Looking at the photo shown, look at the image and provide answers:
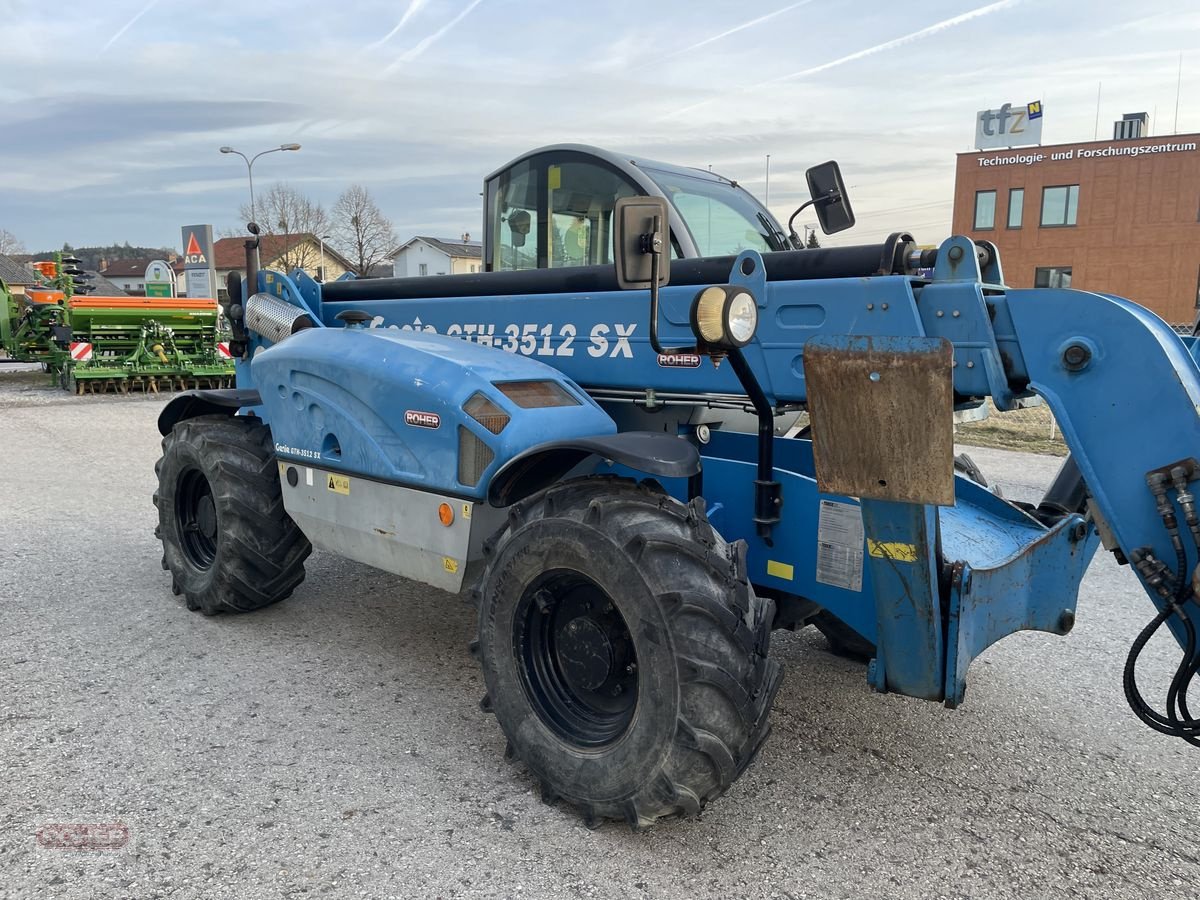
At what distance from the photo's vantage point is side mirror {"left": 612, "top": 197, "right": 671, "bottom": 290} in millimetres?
2785

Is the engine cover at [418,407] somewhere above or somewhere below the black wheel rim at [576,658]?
above

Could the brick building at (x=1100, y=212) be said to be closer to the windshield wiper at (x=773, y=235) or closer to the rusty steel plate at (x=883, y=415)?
the windshield wiper at (x=773, y=235)

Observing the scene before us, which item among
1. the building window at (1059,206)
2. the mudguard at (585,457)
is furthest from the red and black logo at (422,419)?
the building window at (1059,206)

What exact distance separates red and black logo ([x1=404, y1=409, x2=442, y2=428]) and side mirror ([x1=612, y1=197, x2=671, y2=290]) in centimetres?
108

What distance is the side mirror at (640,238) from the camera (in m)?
2.79

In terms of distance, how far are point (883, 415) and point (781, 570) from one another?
89cm

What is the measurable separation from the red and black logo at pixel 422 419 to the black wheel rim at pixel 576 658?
2.59 feet

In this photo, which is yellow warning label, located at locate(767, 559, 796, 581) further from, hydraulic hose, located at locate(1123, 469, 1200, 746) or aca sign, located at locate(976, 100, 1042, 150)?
aca sign, located at locate(976, 100, 1042, 150)

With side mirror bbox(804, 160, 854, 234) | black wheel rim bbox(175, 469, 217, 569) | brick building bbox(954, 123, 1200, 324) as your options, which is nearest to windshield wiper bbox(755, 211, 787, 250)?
side mirror bbox(804, 160, 854, 234)

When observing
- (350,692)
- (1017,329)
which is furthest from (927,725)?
(350,692)

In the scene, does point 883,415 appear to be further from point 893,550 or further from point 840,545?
point 840,545

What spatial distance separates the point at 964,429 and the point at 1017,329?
36.2 ft

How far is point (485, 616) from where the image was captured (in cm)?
333

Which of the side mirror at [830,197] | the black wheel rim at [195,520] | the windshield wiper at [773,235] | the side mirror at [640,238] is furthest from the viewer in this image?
the black wheel rim at [195,520]
